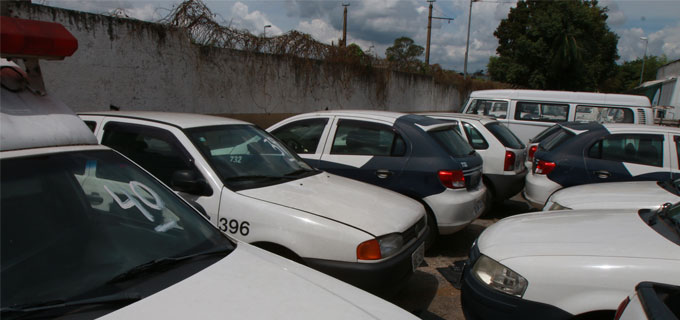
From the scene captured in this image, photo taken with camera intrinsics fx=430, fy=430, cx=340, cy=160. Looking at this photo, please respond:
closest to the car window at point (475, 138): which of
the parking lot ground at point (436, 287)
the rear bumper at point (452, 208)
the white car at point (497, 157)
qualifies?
the white car at point (497, 157)

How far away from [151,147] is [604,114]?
10.4 m

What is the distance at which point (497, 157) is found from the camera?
6.62 m

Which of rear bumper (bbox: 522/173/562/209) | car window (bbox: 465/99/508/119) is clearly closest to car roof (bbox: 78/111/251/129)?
rear bumper (bbox: 522/173/562/209)

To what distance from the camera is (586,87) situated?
Result: 31.7 m

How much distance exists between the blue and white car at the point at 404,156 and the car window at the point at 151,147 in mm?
1931

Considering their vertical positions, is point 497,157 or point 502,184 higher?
point 497,157

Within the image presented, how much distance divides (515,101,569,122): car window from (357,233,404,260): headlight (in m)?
8.96

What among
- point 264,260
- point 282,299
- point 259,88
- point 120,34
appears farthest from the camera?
point 259,88

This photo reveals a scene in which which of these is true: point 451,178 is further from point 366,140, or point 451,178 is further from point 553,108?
point 553,108

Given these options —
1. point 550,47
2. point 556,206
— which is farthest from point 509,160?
point 550,47

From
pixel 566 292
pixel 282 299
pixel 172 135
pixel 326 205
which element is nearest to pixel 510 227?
pixel 566 292

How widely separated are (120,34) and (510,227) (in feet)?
23.3

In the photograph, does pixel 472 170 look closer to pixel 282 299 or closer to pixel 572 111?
pixel 282 299

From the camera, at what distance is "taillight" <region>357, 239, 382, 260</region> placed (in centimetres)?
309
